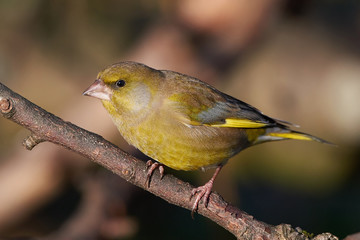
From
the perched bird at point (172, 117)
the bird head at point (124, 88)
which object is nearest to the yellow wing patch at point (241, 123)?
the perched bird at point (172, 117)

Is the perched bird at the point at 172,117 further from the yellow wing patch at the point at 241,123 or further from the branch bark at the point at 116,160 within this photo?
the branch bark at the point at 116,160

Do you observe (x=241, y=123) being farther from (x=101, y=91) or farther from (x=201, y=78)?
(x=201, y=78)

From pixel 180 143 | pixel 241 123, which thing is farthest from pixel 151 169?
pixel 241 123

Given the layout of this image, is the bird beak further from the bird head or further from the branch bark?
the branch bark

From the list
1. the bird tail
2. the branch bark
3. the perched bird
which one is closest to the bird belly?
the perched bird

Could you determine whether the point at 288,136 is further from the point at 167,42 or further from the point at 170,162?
the point at 167,42

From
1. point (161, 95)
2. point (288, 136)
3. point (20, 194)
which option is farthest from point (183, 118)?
point (20, 194)
